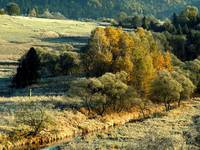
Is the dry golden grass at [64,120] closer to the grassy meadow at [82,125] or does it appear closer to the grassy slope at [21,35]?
the grassy meadow at [82,125]

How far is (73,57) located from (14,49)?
4499 centimetres

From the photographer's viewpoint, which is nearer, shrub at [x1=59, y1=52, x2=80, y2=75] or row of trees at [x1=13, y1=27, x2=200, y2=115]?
row of trees at [x1=13, y1=27, x2=200, y2=115]

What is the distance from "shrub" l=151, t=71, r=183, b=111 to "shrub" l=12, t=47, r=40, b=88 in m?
23.7

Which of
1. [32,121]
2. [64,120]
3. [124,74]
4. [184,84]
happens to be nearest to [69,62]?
[124,74]

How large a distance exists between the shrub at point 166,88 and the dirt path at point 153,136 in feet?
27.2

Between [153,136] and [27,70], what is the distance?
44.7m

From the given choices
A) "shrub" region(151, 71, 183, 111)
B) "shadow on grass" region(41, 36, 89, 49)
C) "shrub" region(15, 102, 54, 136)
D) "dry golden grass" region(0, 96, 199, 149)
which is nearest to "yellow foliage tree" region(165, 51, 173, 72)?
"shrub" region(151, 71, 183, 111)

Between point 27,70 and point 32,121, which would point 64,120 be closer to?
point 32,121

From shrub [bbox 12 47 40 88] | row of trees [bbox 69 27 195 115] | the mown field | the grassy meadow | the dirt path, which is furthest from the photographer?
the mown field

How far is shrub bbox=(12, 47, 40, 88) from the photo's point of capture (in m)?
97.7

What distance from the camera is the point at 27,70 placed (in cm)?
9912

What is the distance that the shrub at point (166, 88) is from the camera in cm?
8519

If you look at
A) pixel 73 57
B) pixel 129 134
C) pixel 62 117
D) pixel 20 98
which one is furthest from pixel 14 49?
pixel 129 134

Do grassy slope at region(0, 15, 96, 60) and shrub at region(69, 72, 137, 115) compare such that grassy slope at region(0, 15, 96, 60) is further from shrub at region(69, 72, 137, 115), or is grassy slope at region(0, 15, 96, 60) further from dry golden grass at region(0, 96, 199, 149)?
shrub at region(69, 72, 137, 115)
